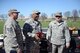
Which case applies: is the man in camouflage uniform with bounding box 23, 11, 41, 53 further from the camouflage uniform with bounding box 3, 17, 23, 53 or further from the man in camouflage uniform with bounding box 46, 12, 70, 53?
the camouflage uniform with bounding box 3, 17, 23, 53

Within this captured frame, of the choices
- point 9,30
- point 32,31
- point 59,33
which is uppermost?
point 9,30

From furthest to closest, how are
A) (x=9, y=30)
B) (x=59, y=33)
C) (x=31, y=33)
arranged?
(x=59, y=33), (x=31, y=33), (x=9, y=30)

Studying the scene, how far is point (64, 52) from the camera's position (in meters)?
7.18

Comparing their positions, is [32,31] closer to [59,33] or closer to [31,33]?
[31,33]

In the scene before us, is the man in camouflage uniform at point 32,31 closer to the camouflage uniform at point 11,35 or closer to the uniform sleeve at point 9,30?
the camouflage uniform at point 11,35

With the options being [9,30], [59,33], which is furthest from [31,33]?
[9,30]

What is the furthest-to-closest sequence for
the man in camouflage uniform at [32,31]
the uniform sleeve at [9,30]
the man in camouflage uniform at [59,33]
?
the man in camouflage uniform at [59,33], the man in camouflage uniform at [32,31], the uniform sleeve at [9,30]

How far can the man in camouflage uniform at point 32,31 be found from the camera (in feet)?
21.9

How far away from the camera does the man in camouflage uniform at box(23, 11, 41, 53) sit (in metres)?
6.66

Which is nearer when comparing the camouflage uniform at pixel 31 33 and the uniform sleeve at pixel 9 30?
the uniform sleeve at pixel 9 30

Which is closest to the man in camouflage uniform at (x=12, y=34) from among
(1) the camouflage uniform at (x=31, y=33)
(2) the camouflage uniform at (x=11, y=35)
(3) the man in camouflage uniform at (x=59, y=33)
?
(2) the camouflage uniform at (x=11, y=35)

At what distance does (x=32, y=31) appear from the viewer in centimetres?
673

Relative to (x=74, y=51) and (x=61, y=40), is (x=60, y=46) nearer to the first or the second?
(x=61, y=40)

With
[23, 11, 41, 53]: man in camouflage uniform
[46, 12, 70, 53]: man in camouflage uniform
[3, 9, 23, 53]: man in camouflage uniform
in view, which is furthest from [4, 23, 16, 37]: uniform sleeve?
[46, 12, 70, 53]: man in camouflage uniform
